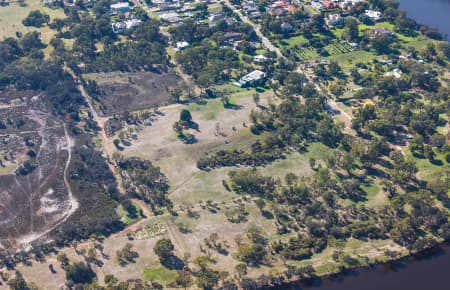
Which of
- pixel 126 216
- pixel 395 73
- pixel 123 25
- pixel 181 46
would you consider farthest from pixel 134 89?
pixel 395 73

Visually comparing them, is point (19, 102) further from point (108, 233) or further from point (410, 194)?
point (410, 194)

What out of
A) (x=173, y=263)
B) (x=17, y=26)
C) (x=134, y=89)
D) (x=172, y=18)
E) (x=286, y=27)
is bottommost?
(x=173, y=263)

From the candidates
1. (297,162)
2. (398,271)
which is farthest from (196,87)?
(398,271)

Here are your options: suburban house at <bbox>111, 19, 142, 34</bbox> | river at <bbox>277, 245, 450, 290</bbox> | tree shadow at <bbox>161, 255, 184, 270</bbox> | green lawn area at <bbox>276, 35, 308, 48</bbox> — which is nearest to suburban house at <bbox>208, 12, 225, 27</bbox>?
green lawn area at <bbox>276, 35, 308, 48</bbox>

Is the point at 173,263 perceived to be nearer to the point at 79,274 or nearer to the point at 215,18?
the point at 79,274

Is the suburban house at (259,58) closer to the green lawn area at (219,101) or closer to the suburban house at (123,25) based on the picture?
the green lawn area at (219,101)

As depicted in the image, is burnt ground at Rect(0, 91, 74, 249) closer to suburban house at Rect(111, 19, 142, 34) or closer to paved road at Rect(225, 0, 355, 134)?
suburban house at Rect(111, 19, 142, 34)
